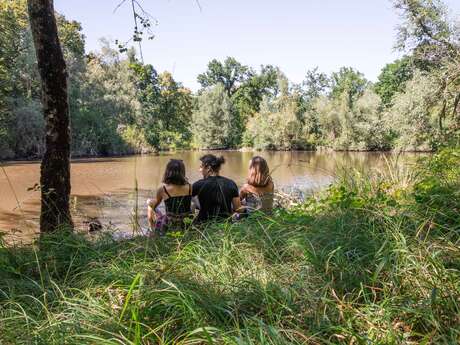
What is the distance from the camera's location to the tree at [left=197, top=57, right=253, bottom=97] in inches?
2667

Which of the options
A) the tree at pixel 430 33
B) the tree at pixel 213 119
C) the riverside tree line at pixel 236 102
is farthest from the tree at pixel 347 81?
the tree at pixel 430 33

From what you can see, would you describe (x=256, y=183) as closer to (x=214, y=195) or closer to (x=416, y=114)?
(x=214, y=195)

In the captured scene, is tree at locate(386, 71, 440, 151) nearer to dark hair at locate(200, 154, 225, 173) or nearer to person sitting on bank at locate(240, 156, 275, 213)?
person sitting on bank at locate(240, 156, 275, 213)

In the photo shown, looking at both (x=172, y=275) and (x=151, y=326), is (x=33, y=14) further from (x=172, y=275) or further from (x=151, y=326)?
(x=151, y=326)

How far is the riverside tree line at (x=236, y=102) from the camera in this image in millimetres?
16906

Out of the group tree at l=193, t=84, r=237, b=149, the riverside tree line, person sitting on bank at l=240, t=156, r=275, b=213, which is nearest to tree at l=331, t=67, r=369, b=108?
the riverside tree line

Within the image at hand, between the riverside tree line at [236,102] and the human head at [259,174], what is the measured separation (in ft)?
4.46

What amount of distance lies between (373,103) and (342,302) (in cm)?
4325

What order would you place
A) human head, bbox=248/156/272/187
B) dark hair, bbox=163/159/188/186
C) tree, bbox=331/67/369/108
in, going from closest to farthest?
dark hair, bbox=163/159/188/186 < human head, bbox=248/156/272/187 < tree, bbox=331/67/369/108

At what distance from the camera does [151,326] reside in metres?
1.36

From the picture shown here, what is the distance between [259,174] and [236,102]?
202 feet

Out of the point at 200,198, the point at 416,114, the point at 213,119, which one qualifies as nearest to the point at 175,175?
the point at 200,198

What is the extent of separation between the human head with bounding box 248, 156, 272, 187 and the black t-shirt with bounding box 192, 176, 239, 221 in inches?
21.9

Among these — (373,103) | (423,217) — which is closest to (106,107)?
(373,103)
